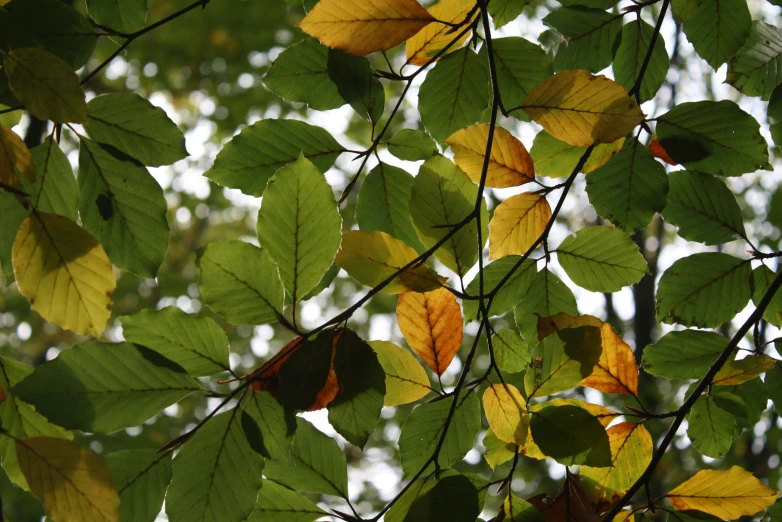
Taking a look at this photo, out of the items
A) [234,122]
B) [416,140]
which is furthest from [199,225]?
[416,140]

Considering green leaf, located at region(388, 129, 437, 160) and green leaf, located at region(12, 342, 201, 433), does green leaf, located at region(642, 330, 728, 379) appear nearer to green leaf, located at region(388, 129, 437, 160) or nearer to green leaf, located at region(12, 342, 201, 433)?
green leaf, located at region(388, 129, 437, 160)

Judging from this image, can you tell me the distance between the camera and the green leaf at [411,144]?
73cm

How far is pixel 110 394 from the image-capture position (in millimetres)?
475

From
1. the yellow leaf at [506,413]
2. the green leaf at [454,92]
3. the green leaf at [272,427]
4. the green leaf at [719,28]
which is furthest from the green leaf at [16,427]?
the green leaf at [719,28]

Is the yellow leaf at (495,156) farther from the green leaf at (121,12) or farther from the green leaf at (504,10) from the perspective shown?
the green leaf at (121,12)

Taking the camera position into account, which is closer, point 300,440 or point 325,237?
point 325,237

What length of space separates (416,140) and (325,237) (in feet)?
0.91

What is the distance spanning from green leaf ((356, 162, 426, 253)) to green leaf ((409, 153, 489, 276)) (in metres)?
0.09

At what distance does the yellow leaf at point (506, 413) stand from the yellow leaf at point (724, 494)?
178 millimetres

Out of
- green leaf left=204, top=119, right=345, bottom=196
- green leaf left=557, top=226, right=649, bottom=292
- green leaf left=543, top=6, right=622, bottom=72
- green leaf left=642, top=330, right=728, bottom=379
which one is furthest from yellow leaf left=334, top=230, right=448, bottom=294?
green leaf left=543, top=6, right=622, bottom=72

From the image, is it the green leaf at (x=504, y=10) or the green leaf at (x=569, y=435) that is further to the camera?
the green leaf at (x=504, y=10)

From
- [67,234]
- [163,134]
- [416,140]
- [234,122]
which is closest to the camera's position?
[67,234]

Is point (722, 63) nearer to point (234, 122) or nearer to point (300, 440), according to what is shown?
point (300, 440)

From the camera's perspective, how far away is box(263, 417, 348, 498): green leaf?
61 centimetres
